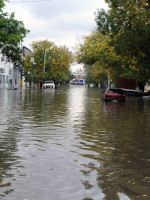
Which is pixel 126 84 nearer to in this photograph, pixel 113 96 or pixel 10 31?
pixel 10 31

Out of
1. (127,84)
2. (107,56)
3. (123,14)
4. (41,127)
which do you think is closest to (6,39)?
(107,56)

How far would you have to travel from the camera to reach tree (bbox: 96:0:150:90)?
2606 centimetres

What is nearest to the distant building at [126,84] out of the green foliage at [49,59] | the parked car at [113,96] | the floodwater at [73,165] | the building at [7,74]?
the building at [7,74]

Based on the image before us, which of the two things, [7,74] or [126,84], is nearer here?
[126,84]

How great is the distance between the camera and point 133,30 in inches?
1065

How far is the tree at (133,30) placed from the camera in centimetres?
2606

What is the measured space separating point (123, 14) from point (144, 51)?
3.32m

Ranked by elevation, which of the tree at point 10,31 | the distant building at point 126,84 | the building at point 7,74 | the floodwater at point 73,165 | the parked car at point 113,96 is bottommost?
the floodwater at point 73,165

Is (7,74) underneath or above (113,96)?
above

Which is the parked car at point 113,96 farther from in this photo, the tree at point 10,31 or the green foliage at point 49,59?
the green foliage at point 49,59

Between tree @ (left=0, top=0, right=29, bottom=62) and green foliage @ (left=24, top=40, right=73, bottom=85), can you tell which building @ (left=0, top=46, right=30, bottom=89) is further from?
tree @ (left=0, top=0, right=29, bottom=62)

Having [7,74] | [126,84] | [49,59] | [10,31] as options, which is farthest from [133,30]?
[49,59]

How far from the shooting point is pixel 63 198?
4809 mm

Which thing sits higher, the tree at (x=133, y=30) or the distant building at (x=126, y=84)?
the tree at (x=133, y=30)
